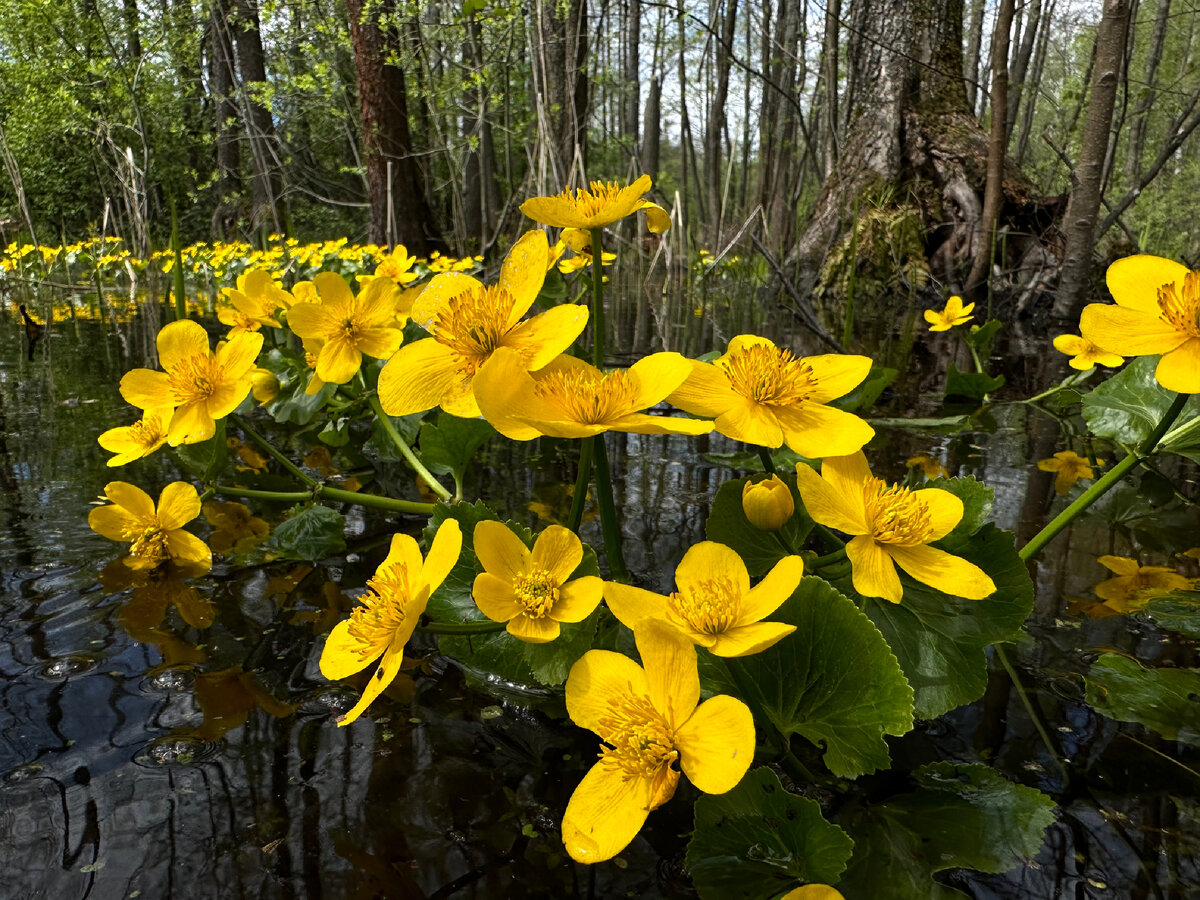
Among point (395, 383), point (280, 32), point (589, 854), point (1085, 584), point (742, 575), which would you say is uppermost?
point (280, 32)

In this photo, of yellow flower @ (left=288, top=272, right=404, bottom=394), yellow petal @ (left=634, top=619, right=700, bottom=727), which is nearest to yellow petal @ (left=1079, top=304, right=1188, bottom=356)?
yellow petal @ (left=634, top=619, right=700, bottom=727)

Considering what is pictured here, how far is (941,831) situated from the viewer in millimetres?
830

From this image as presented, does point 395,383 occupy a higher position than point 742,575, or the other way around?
point 395,383

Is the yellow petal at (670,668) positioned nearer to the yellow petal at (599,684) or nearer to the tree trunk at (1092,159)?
the yellow petal at (599,684)

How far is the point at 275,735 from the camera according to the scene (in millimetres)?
1012

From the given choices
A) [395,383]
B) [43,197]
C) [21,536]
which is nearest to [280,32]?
[43,197]

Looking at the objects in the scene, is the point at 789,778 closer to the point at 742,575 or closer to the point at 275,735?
the point at 742,575

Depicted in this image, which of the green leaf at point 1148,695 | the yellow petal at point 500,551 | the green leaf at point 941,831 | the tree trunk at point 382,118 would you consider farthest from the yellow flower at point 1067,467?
the tree trunk at point 382,118

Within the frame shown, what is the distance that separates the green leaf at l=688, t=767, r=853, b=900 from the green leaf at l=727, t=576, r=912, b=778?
0.29 feet

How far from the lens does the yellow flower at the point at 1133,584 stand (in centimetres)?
137

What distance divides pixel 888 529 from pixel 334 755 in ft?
2.27

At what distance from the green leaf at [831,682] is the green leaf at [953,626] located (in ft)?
0.50

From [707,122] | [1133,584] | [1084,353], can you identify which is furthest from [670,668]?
[707,122]

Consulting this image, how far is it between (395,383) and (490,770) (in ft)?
1.53
